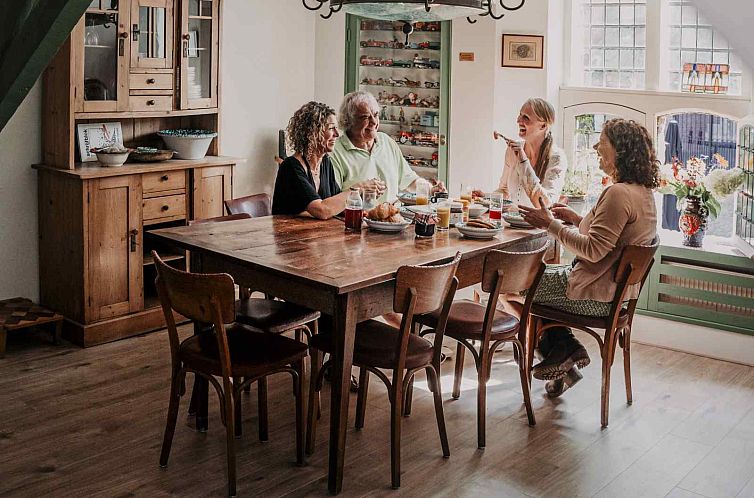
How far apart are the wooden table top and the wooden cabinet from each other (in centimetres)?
103

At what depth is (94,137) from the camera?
5137mm

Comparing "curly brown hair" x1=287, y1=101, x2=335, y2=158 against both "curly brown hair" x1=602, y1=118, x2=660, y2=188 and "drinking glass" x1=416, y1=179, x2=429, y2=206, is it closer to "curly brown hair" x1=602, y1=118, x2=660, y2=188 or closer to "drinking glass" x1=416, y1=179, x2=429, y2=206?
"drinking glass" x1=416, y1=179, x2=429, y2=206

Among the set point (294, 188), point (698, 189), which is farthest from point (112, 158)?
point (698, 189)

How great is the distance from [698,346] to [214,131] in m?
3.36

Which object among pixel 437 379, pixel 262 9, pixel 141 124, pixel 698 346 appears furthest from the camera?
pixel 262 9

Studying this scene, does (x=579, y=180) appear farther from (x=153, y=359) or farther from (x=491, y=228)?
(x=153, y=359)

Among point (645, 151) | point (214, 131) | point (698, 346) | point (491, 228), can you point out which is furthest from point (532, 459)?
point (214, 131)

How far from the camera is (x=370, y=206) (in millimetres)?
4348

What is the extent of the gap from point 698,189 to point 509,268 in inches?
83.9

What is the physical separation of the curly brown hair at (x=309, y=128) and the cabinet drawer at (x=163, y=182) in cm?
117

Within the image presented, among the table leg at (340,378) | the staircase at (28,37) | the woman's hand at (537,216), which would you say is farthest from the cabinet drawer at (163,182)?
the staircase at (28,37)

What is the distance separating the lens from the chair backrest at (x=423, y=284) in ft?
10.4

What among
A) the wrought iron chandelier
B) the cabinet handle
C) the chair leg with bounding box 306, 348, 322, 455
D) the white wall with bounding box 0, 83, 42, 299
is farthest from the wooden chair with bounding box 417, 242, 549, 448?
the white wall with bounding box 0, 83, 42, 299

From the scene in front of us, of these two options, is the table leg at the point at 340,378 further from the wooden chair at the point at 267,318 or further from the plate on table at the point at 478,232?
the plate on table at the point at 478,232
